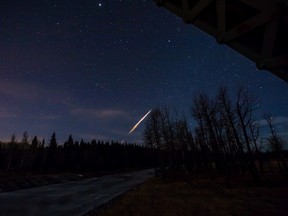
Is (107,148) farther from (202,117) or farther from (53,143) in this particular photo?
(202,117)

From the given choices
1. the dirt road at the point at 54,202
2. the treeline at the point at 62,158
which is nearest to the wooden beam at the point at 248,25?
the dirt road at the point at 54,202

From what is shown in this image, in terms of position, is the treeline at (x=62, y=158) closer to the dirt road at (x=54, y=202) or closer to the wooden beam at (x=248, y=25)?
the dirt road at (x=54, y=202)

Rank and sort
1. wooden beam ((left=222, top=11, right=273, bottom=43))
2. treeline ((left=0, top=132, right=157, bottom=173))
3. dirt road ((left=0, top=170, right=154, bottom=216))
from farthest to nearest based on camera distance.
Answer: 1. treeline ((left=0, top=132, right=157, bottom=173))
2. dirt road ((left=0, top=170, right=154, bottom=216))
3. wooden beam ((left=222, top=11, right=273, bottom=43))

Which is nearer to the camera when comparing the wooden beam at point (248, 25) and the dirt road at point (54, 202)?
the wooden beam at point (248, 25)

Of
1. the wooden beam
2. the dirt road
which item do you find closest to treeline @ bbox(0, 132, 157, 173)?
the dirt road

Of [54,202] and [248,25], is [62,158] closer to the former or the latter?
[54,202]

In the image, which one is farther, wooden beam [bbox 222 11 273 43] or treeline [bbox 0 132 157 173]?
treeline [bbox 0 132 157 173]

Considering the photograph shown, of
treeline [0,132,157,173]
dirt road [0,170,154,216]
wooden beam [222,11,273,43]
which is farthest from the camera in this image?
treeline [0,132,157,173]

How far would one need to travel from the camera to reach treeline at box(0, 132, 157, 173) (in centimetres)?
7144

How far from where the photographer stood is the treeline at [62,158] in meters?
71.4

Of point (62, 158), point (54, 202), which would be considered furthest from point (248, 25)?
point (62, 158)

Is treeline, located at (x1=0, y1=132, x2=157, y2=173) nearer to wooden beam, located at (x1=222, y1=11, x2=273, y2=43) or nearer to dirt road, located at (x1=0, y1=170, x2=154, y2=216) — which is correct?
dirt road, located at (x1=0, y1=170, x2=154, y2=216)

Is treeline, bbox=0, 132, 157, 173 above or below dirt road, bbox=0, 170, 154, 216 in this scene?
above

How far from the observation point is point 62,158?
77875mm
